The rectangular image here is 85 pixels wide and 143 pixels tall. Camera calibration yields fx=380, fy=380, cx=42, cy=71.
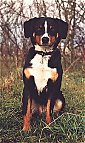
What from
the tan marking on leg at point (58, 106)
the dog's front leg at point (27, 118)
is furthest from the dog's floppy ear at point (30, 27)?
the tan marking on leg at point (58, 106)

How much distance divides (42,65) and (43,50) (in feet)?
0.51

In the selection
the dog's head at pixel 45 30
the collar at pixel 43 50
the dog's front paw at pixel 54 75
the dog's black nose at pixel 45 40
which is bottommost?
the dog's front paw at pixel 54 75

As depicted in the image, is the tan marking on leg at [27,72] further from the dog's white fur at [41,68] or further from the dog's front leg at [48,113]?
the dog's front leg at [48,113]

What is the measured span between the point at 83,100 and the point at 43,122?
3.51 feet

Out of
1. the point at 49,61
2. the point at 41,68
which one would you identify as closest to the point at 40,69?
the point at 41,68

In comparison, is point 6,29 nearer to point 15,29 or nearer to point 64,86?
point 15,29

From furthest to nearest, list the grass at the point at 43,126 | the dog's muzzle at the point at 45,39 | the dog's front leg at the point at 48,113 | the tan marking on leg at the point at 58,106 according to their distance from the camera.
A: 1. the tan marking on leg at the point at 58,106
2. the dog's front leg at the point at 48,113
3. the grass at the point at 43,126
4. the dog's muzzle at the point at 45,39

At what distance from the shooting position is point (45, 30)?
3770mm

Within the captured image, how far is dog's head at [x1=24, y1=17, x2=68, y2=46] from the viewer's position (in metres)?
3.75

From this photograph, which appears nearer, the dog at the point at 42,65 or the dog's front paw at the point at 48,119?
the dog at the point at 42,65

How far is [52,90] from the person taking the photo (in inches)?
156

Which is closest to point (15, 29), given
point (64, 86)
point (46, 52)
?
point (64, 86)

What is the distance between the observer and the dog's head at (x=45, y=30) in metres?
3.75

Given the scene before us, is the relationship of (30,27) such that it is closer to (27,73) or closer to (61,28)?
(61,28)
